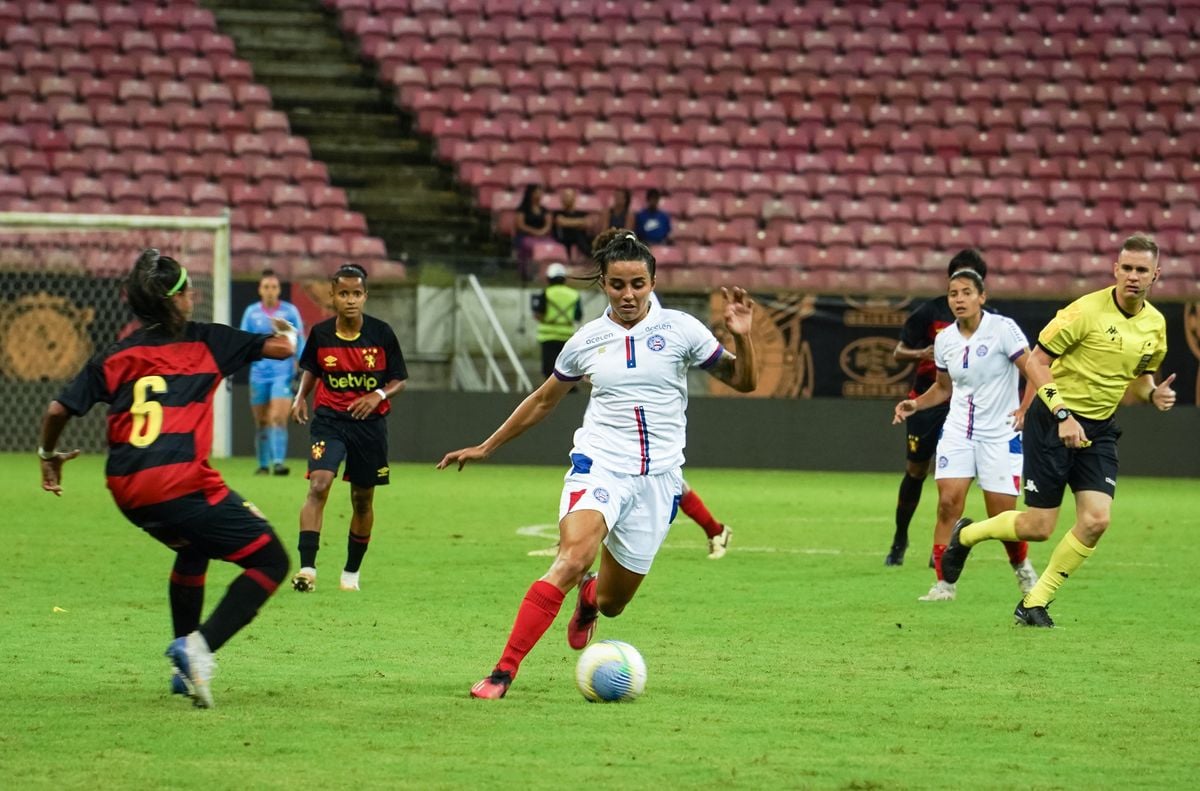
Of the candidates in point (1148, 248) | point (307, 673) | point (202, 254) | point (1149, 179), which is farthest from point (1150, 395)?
point (1149, 179)

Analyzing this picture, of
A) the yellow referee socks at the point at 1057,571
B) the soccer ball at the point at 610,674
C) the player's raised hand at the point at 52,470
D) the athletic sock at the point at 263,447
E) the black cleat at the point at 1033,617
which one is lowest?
the athletic sock at the point at 263,447

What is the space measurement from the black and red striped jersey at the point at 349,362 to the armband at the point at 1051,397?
3851 mm

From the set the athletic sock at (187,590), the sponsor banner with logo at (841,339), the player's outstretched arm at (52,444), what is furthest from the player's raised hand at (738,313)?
the sponsor banner with logo at (841,339)

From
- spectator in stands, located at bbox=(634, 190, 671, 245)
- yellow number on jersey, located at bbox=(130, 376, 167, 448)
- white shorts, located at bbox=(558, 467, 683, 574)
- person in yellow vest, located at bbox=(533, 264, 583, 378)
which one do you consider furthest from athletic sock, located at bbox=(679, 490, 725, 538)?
spectator in stands, located at bbox=(634, 190, 671, 245)

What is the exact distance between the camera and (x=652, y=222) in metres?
23.4

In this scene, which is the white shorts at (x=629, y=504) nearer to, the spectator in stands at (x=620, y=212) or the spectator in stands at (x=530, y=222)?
the spectator in stands at (x=620, y=212)

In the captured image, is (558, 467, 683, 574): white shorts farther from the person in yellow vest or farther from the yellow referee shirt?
the person in yellow vest

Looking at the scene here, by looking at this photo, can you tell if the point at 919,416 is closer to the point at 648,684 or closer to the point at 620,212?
the point at 648,684

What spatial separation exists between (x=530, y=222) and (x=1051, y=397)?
15083 mm

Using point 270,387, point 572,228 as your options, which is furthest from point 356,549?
point 572,228

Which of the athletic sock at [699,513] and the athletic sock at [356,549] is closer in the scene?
the athletic sock at [356,549]

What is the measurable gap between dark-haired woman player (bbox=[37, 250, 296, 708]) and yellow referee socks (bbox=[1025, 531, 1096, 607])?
4.30 meters

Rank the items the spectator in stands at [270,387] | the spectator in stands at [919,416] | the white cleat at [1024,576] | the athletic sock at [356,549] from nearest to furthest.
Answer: the white cleat at [1024,576]
the athletic sock at [356,549]
the spectator in stands at [919,416]
the spectator in stands at [270,387]

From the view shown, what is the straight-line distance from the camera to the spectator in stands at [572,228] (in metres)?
23.0
